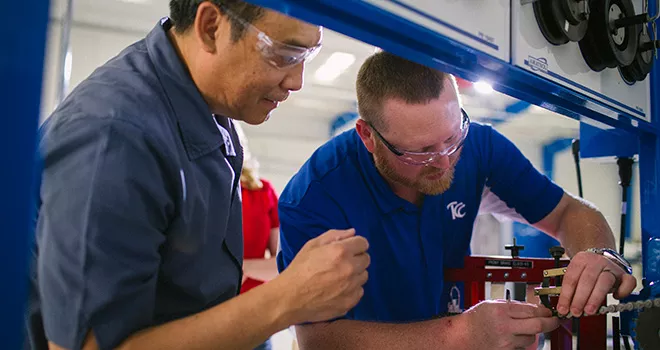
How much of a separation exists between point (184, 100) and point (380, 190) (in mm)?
627

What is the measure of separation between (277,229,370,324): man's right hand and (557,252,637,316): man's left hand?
0.44 m

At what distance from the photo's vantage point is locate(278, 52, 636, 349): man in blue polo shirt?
123 cm

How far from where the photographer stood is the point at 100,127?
74 cm

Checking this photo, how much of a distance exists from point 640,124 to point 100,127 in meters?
1.18

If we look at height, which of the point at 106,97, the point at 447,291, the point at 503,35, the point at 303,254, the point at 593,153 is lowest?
the point at 447,291

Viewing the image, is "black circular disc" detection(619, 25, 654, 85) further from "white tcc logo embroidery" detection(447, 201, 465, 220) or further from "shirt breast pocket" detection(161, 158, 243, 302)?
"shirt breast pocket" detection(161, 158, 243, 302)

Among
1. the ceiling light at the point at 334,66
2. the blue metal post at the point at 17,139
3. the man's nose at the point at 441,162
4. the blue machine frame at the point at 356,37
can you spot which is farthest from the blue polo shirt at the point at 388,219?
the ceiling light at the point at 334,66

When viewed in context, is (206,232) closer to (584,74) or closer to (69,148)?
(69,148)

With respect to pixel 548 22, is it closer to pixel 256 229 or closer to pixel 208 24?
pixel 208 24

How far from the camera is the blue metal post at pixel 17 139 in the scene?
40 cm

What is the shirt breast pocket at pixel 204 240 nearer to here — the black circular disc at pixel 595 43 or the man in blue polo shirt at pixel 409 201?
the man in blue polo shirt at pixel 409 201

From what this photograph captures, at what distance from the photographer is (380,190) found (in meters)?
1.41

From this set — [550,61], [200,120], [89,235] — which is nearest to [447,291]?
[550,61]

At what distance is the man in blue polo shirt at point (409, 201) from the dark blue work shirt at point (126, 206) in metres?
0.40
